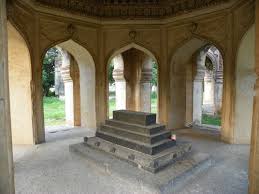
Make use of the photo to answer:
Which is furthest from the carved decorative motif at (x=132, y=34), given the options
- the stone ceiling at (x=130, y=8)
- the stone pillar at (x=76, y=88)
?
the stone pillar at (x=76, y=88)

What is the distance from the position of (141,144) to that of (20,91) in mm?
3377

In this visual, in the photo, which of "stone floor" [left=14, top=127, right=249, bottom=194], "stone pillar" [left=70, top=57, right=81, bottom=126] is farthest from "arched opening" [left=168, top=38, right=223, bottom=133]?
"stone pillar" [left=70, top=57, right=81, bottom=126]

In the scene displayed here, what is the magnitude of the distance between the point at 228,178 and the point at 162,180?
3.82 feet

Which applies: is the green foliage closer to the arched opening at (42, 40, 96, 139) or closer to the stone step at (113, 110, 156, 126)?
the arched opening at (42, 40, 96, 139)

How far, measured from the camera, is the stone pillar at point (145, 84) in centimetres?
913

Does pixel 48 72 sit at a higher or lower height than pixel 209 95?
higher

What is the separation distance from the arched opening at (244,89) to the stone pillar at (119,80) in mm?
4711

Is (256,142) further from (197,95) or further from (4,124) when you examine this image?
(197,95)

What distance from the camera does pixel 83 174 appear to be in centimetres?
366

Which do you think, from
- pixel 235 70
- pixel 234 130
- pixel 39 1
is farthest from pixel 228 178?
pixel 39 1

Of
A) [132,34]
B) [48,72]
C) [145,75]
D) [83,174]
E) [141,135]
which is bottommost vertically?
[83,174]

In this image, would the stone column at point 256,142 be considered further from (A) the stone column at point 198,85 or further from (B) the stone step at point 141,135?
(A) the stone column at point 198,85

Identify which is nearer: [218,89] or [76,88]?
[76,88]

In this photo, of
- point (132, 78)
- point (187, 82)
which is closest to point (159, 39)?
point (187, 82)
